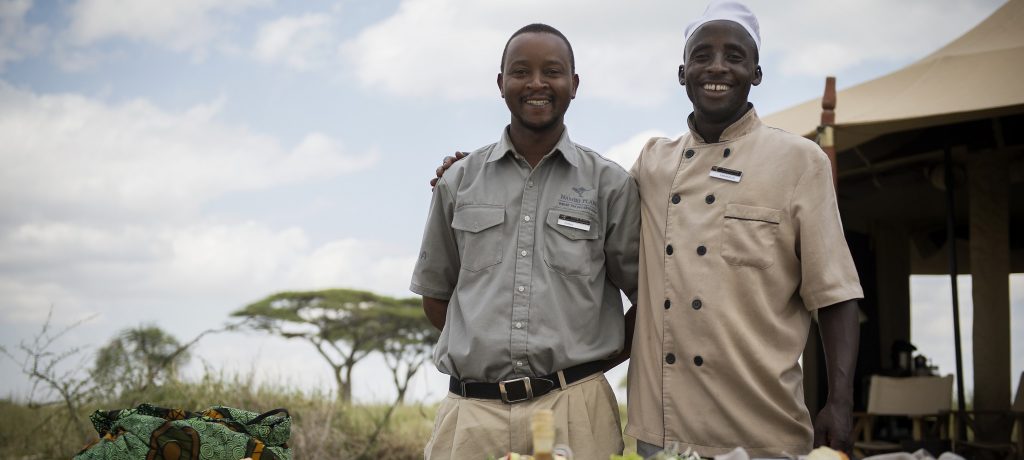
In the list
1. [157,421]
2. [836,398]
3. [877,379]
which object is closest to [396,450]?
[877,379]

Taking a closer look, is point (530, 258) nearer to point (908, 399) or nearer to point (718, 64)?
point (718, 64)

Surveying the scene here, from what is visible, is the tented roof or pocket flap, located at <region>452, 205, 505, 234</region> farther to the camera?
the tented roof

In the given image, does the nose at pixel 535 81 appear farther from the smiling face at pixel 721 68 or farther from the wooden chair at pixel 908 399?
the wooden chair at pixel 908 399

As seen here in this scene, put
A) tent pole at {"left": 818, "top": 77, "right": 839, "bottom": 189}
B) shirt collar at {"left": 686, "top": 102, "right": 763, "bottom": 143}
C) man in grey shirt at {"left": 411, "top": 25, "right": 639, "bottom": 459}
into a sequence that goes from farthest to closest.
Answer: tent pole at {"left": 818, "top": 77, "right": 839, "bottom": 189}
shirt collar at {"left": 686, "top": 102, "right": 763, "bottom": 143}
man in grey shirt at {"left": 411, "top": 25, "right": 639, "bottom": 459}

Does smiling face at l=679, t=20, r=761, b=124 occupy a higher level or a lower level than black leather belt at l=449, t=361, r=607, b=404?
higher

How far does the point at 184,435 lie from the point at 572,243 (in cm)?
123

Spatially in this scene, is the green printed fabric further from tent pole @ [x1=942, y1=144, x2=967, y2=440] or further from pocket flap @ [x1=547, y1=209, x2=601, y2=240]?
tent pole @ [x1=942, y1=144, x2=967, y2=440]

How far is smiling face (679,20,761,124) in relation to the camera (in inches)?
105

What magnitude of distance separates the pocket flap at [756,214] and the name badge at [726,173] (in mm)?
91

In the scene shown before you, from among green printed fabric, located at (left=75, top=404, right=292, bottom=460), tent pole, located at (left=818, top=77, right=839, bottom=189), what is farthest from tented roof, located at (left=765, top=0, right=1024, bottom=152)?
green printed fabric, located at (left=75, top=404, right=292, bottom=460)

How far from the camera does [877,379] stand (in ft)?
28.6

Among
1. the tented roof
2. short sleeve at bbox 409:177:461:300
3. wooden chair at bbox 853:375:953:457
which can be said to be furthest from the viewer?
wooden chair at bbox 853:375:953:457

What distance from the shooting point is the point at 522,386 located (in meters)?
2.58

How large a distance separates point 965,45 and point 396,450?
5.96 m
